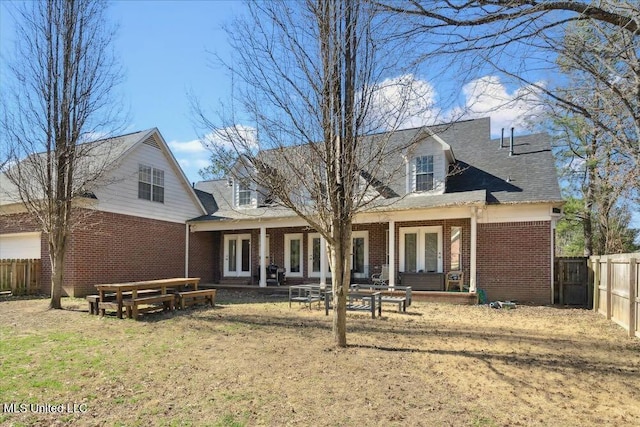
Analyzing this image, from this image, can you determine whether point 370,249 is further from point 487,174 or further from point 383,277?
point 487,174

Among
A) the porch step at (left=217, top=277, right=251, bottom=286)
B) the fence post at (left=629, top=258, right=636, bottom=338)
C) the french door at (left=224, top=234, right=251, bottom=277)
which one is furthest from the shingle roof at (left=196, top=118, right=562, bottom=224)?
the fence post at (left=629, top=258, right=636, bottom=338)

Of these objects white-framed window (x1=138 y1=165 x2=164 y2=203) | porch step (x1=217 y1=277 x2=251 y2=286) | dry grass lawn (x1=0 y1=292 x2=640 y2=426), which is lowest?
porch step (x1=217 y1=277 x2=251 y2=286)

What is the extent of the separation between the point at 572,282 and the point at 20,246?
64.4 ft

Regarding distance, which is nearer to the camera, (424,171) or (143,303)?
(143,303)

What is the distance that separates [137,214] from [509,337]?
45.8ft

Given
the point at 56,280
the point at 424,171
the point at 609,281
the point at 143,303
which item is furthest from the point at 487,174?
the point at 56,280

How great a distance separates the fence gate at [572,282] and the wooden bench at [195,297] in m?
10.9

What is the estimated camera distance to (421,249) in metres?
16.4

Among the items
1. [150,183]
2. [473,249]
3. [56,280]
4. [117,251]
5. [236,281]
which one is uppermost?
[150,183]

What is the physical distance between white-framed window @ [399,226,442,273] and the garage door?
13.6 meters

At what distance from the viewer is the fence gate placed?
1377 centimetres

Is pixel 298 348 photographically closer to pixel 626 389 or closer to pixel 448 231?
pixel 626 389

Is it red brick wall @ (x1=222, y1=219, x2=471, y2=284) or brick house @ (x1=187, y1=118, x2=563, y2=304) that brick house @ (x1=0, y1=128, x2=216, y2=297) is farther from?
red brick wall @ (x1=222, y1=219, x2=471, y2=284)

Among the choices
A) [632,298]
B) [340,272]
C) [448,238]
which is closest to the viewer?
[340,272]
